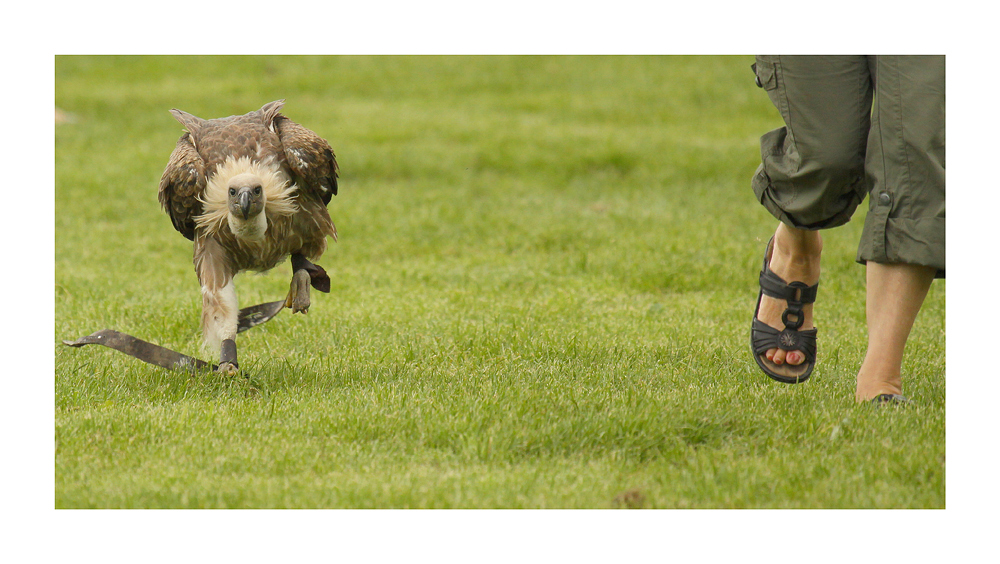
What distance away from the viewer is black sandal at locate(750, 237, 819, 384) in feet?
17.5

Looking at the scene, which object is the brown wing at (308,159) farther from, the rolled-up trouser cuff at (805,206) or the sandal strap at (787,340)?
the sandal strap at (787,340)

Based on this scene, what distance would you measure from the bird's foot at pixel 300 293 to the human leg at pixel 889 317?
306cm

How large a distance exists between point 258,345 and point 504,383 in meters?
2.05

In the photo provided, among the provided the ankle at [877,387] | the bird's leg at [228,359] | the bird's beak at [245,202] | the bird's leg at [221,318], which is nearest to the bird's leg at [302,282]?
the bird's leg at [221,318]

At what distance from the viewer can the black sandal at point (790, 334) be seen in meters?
5.33

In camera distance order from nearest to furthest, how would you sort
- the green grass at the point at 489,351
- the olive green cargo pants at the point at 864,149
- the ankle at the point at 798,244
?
the green grass at the point at 489,351, the olive green cargo pants at the point at 864,149, the ankle at the point at 798,244

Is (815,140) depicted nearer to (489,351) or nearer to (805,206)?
(805,206)

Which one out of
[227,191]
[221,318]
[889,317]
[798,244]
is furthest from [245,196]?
[889,317]

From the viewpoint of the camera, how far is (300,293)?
18.9 feet

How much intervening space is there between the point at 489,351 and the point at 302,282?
1.24 meters

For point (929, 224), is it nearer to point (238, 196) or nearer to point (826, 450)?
point (826, 450)

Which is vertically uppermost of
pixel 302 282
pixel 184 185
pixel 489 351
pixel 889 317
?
pixel 184 185

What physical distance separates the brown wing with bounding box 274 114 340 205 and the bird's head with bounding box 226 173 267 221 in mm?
356

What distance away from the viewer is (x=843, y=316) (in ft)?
24.3
